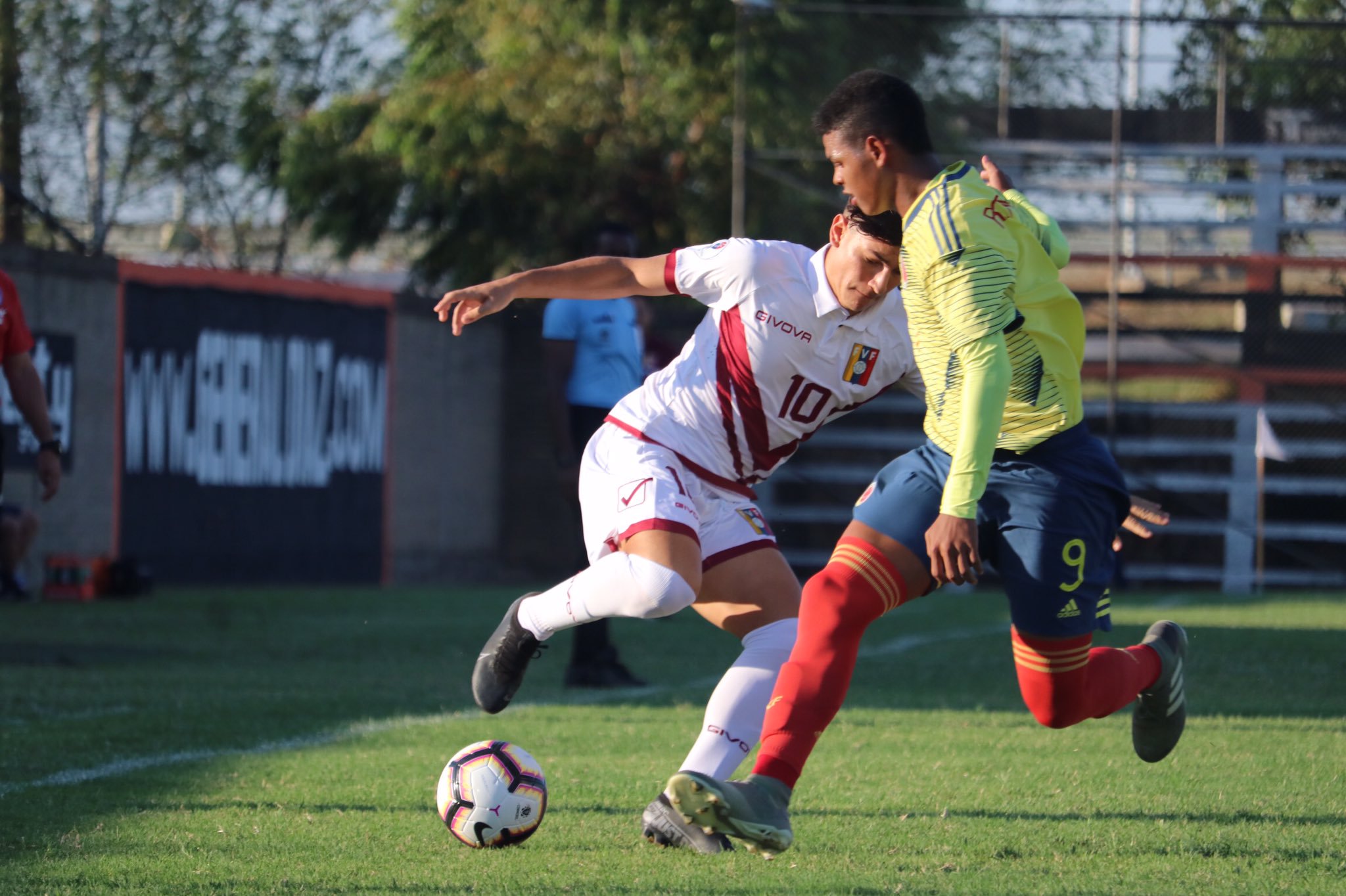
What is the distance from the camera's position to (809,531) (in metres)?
17.3

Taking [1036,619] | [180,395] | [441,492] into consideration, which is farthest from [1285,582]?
[1036,619]

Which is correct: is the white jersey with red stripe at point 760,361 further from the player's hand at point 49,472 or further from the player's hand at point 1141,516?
the player's hand at point 49,472

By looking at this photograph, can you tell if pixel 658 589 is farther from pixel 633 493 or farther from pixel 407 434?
pixel 407 434

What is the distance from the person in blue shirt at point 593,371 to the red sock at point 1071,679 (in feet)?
12.6

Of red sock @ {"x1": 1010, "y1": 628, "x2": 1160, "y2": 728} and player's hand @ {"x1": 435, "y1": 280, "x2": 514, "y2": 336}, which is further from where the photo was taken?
player's hand @ {"x1": 435, "y1": 280, "x2": 514, "y2": 336}

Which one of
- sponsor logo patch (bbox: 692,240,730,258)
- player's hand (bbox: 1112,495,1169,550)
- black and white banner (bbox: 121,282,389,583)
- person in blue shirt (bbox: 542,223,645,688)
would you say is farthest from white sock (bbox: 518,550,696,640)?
black and white banner (bbox: 121,282,389,583)

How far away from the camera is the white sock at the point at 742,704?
14.4 ft

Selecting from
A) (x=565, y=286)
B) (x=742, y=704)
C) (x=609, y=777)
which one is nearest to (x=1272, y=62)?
(x=609, y=777)

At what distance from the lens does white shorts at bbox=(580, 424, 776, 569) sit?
15.1 feet

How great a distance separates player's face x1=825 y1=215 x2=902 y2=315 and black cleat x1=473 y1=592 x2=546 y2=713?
1.27 m

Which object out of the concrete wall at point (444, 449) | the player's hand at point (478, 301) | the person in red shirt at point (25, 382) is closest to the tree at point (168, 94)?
the concrete wall at point (444, 449)

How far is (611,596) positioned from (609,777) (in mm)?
1143

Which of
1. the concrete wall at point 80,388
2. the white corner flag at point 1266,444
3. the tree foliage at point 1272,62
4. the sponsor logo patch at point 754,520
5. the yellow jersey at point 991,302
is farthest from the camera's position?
the tree foliage at point 1272,62

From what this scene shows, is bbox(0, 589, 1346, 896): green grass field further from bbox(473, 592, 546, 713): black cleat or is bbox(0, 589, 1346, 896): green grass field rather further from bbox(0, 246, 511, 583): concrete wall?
bbox(0, 246, 511, 583): concrete wall
